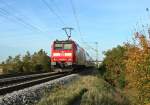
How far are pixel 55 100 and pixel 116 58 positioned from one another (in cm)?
4493

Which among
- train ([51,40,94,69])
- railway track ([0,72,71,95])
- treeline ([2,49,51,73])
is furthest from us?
treeline ([2,49,51,73])

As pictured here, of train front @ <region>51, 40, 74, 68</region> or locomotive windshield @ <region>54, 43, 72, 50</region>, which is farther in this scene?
locomotive windshield @ <region>54, 43, 72, 50</region>

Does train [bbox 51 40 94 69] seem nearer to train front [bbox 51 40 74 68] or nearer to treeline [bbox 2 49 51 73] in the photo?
train front [bbox 51 40 74 68]

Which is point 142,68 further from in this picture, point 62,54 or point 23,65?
point 23,65

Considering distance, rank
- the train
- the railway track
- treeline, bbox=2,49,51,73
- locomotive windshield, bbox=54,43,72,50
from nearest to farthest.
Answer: the railway track < the train < locomotive windshield, bbox=54,43,72,50 < treeline, bbox=2,49,51,73

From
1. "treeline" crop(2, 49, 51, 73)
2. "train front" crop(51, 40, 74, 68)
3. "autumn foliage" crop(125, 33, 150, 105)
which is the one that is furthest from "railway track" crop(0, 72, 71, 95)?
"treeline" crop(2, 49, 51, 73)

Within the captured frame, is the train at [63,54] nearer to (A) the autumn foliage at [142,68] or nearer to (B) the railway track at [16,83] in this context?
(B) the railway track at [16,83]

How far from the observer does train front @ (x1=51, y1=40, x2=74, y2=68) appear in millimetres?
37250

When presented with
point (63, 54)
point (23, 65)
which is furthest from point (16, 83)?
point (23, 65)

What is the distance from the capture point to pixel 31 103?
13125mm

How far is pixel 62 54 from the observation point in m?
Result: 37.8

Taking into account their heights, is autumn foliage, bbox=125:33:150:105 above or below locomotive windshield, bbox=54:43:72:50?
below

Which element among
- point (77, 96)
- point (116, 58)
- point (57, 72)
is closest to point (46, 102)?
point (77, 96)

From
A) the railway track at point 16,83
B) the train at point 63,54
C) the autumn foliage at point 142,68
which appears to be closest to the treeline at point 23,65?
the train at point 63,54
